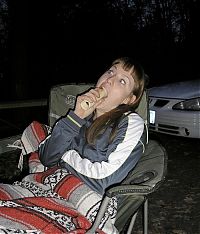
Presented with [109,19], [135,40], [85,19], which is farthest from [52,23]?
[135,40]

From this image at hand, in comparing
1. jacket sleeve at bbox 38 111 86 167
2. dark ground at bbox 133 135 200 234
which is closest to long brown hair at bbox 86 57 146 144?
jacket sleeve at bbox 38 111 86 167

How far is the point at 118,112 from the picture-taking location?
7.25ft

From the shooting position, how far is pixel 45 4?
10.8m

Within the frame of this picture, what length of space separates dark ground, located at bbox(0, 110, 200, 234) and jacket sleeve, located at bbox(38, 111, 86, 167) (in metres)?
1.00

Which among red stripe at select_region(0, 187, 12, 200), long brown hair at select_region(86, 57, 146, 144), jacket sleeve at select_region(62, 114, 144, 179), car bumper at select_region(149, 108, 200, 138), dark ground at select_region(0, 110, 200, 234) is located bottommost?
dark ground at select_region(0, 110, 200, 234)

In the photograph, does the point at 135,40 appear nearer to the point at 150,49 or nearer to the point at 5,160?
the point at 150,49

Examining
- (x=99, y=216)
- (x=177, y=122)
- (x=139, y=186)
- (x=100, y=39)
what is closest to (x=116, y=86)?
(x=139, y=186)

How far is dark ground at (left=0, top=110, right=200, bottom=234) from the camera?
3.40m

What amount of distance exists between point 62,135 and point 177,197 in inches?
89.5

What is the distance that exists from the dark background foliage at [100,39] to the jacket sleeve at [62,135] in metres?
8.81

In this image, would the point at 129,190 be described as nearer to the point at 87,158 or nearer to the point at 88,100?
the point at 87,158

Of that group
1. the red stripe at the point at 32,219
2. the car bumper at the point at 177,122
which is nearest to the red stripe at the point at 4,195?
the red stripe at the point at 32,219

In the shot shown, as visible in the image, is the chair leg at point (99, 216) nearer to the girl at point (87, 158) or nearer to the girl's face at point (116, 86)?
the girl at point (87, 158)

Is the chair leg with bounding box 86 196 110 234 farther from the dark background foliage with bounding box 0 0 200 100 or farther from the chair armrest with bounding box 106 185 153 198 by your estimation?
the dark background foliage with bounding box 0 0 200 100
